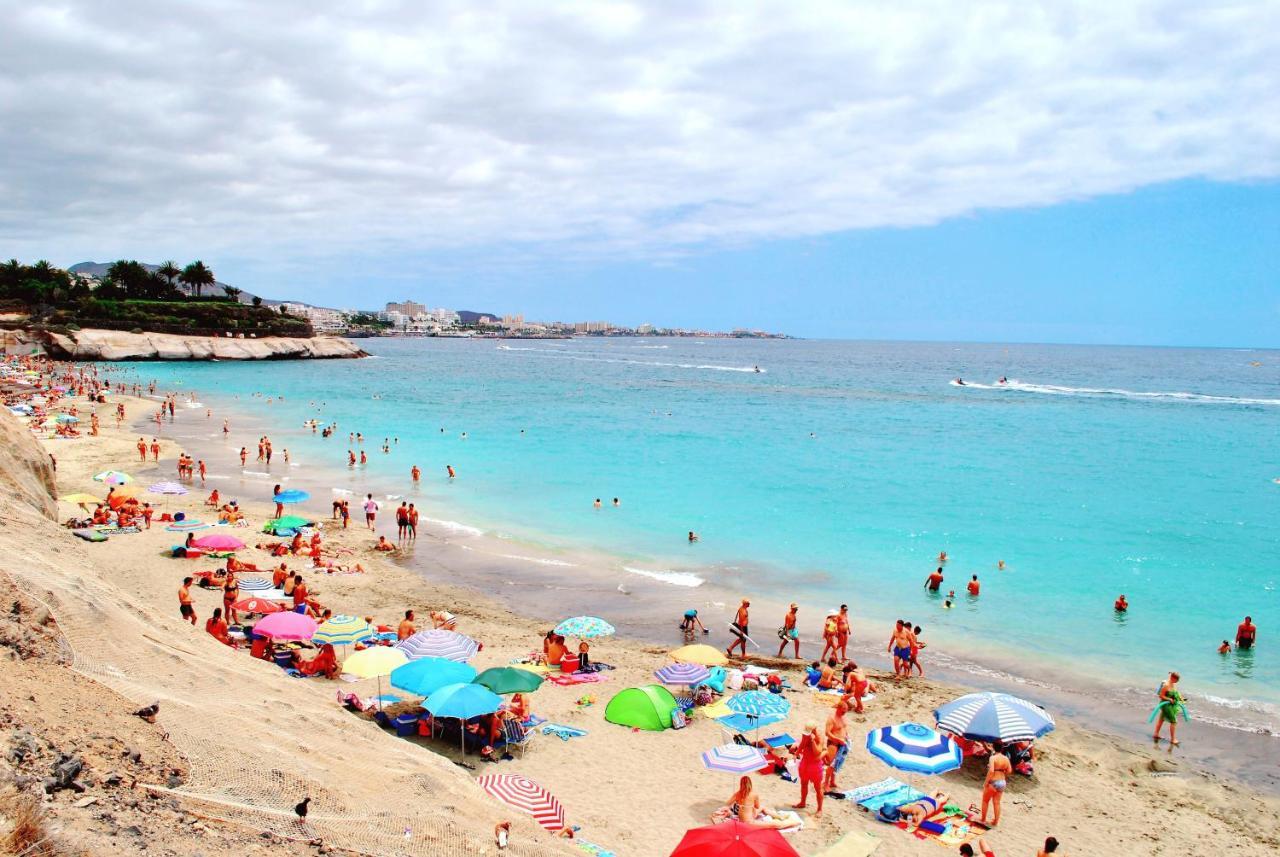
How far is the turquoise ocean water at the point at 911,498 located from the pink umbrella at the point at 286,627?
10550 millimetres

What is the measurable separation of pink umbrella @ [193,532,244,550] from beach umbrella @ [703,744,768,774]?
51.6 ft

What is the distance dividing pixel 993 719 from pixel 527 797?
710cm

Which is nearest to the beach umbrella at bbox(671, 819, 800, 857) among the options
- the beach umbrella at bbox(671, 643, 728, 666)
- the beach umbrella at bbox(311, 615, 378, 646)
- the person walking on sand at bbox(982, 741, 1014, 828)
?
the person walking on sand at bbox(982, 741, 1014, 828)

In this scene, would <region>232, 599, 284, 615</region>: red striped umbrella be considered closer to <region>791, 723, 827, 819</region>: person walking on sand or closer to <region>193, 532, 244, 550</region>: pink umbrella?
<region>193, 532, 244, 550</region>: pink umbrella

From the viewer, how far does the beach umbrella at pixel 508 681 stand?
40.6ft

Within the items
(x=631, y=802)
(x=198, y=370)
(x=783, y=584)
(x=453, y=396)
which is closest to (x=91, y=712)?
(x=631, y=802)

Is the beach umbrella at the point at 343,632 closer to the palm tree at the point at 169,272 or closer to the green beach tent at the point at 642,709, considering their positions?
the green beach tent at the point at 642,709

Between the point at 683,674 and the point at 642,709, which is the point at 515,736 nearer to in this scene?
the point at 642,709

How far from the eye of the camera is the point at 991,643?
1861 cm

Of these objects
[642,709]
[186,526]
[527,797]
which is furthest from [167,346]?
[527,797]

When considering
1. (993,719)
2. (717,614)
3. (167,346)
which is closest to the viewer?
(993,719)

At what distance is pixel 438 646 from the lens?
1374cm

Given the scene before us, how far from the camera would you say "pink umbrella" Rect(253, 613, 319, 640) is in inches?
554

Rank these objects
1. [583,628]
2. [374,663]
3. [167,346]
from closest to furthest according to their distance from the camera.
Answer: [374,663], [583,628], [167,346]
